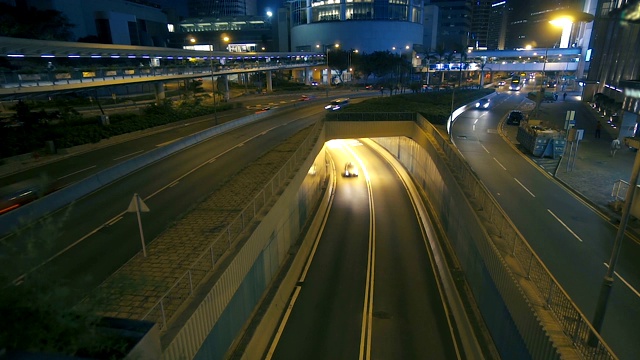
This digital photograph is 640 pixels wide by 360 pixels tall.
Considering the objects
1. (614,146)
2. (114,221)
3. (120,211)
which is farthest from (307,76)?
(114,221)

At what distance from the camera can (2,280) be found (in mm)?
5305

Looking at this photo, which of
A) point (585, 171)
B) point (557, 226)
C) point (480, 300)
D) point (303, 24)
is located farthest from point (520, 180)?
point (303, 24)

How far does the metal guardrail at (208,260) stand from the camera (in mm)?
8320

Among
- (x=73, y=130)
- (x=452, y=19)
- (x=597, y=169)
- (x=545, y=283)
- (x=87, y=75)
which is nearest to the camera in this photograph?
(x=545, y=283)

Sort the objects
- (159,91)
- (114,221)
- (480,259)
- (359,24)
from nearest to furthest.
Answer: (480,259) → (114,221) → (159,91) → (359,24)

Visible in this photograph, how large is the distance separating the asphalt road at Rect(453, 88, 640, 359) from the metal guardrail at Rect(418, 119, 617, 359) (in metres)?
3.09

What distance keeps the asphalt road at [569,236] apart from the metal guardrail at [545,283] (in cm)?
309

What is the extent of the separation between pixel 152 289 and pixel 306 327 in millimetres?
6679

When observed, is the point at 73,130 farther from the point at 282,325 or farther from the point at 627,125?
the point at 627,125

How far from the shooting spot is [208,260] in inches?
422

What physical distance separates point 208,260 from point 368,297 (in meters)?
8.16

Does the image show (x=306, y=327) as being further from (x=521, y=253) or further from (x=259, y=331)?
(x=521, y=253)

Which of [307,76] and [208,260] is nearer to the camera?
[208,260]

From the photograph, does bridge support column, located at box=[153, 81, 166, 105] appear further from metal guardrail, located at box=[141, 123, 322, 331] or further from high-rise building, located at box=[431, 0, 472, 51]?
high-rise building, located at box=[431, 0, 472, 51]
